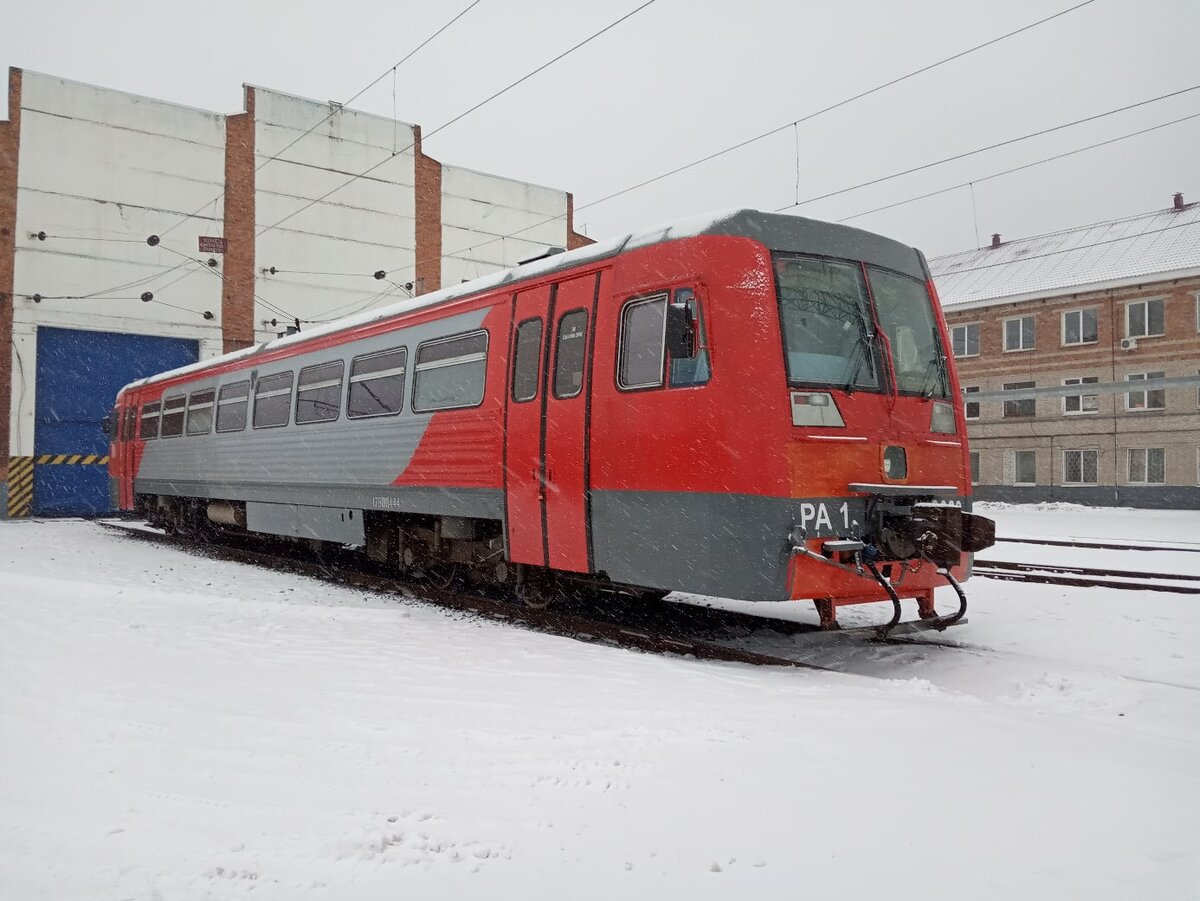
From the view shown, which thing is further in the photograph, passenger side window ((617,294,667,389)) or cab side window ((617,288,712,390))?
passenger side window ((617,294,667,389))

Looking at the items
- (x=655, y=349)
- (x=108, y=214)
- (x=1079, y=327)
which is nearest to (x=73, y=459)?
(x=108, y=214)

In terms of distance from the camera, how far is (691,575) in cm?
676

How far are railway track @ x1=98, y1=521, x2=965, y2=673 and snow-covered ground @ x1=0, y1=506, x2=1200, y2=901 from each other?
1.42 feet

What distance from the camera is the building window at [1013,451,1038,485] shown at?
1303 inches

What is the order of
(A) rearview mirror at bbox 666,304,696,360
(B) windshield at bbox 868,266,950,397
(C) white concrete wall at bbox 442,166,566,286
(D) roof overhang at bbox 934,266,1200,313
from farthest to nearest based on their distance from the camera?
(C) white concrete wall at bbox 442,166,566,286 < (D) roof overhang at bbox 934,266,1200,313 < (B) windshield at bbox 868,266,950,397 < (A) rearview mirror at bbox 666,304,696,360

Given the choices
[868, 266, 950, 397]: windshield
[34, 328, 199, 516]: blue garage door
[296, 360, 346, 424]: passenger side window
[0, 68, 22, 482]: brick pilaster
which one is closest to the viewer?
[868, 266, 950, 397]: windshield

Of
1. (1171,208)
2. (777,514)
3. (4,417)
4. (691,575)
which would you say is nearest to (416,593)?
(691,575)

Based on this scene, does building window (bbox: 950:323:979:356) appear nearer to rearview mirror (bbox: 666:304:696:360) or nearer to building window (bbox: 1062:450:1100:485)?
building window (bbox: 1062:450:1100:485)

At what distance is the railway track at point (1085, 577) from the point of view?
978 centimetres

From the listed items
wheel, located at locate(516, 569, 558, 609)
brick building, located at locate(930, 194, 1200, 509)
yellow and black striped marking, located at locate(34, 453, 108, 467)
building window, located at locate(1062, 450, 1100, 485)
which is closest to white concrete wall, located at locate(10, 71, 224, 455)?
yellow and black striped marking, located at locate(34, 453, 108, 467)

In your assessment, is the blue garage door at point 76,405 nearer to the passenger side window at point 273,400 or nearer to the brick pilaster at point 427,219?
the brick pilaster at point 427,219

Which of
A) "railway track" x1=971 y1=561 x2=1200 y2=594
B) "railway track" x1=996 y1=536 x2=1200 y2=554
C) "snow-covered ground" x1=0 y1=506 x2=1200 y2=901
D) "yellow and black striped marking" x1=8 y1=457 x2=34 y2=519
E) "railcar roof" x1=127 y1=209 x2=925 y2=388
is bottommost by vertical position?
"snow-covered ground" x1=0 y1=506 x2=1200 y2=901

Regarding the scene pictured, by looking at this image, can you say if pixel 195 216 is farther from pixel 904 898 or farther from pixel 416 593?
pixel 904 898

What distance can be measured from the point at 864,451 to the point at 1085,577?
575 centimetres
